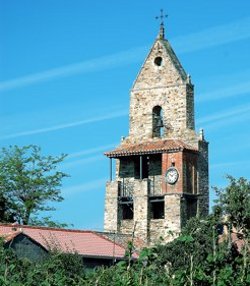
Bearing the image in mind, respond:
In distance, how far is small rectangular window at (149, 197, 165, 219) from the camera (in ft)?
145

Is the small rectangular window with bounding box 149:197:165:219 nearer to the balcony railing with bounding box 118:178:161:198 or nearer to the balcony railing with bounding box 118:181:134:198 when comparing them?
the balcony railing with bounding box 118:178:161:198

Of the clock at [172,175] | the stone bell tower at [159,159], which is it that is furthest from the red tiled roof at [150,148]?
the clock at [172,175]

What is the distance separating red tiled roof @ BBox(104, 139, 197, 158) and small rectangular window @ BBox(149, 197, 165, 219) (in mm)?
2454

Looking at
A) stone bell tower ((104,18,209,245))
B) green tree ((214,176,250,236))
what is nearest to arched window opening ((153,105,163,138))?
stone bell tower ((104,18,209,245))

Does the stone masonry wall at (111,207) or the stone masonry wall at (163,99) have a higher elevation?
the stone masonry wall at (163,99)

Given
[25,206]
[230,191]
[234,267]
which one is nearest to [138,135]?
[25,206]

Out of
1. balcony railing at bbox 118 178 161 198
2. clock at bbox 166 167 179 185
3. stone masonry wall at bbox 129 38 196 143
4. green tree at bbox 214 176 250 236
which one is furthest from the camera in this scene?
stone masonry wall at bbox 129 38 196 143

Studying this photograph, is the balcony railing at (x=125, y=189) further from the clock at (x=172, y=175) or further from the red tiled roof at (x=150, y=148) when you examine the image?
the clock at (x=172, y=175)

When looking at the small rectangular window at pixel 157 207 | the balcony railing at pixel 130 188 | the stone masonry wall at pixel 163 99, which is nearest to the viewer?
the small rectangular window at pixel 157 207

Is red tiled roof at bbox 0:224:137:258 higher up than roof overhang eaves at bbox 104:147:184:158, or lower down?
lower down

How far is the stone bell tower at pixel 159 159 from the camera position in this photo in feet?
142

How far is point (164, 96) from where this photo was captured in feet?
151

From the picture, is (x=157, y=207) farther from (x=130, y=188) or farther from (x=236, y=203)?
(x=236, y=203)

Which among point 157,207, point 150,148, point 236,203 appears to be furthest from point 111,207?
point 236,203
